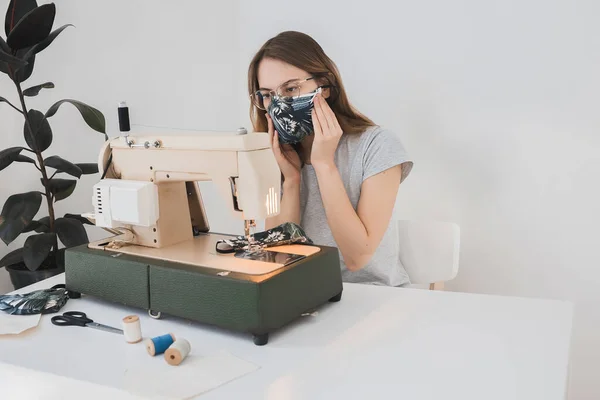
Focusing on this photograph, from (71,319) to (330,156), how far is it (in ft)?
2.94

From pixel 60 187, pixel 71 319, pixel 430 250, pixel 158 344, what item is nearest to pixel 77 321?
pixel 71 319

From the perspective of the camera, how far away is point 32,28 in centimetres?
195

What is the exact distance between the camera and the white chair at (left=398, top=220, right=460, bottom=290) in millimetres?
2027

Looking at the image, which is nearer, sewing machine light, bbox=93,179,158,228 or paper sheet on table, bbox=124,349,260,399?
paper sheet on table, bbox=124,349,260,399

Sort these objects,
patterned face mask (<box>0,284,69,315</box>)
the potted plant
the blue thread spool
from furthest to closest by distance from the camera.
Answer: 1. the potted plant
2. patterned face mask (<box>0,284,69,315</box>)
3. the blue thread spool

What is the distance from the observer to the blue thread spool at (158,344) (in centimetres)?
109

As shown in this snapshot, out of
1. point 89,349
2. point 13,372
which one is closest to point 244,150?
point 89,349

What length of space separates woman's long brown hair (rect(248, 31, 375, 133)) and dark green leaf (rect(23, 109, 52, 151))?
0.79 m

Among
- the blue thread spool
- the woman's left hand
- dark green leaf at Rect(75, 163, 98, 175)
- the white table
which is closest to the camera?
the white table

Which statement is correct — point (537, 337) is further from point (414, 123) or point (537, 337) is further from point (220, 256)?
point (414, 123)

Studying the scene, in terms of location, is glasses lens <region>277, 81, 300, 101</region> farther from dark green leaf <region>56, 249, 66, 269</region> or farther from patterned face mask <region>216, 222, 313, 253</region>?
dark green leaf <region>56, 249, 66, 269</region>

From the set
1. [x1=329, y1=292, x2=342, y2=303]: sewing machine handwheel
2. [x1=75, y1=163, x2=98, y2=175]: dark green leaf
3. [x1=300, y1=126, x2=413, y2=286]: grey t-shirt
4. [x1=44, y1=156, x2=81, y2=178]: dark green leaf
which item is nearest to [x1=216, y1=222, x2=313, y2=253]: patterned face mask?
[x1=329, y1=292, x2=342, y2=303]: sewing machine handwheel

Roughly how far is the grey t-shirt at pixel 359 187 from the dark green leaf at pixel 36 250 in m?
0.92

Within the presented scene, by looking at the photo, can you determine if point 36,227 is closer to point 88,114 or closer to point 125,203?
point 88,114
